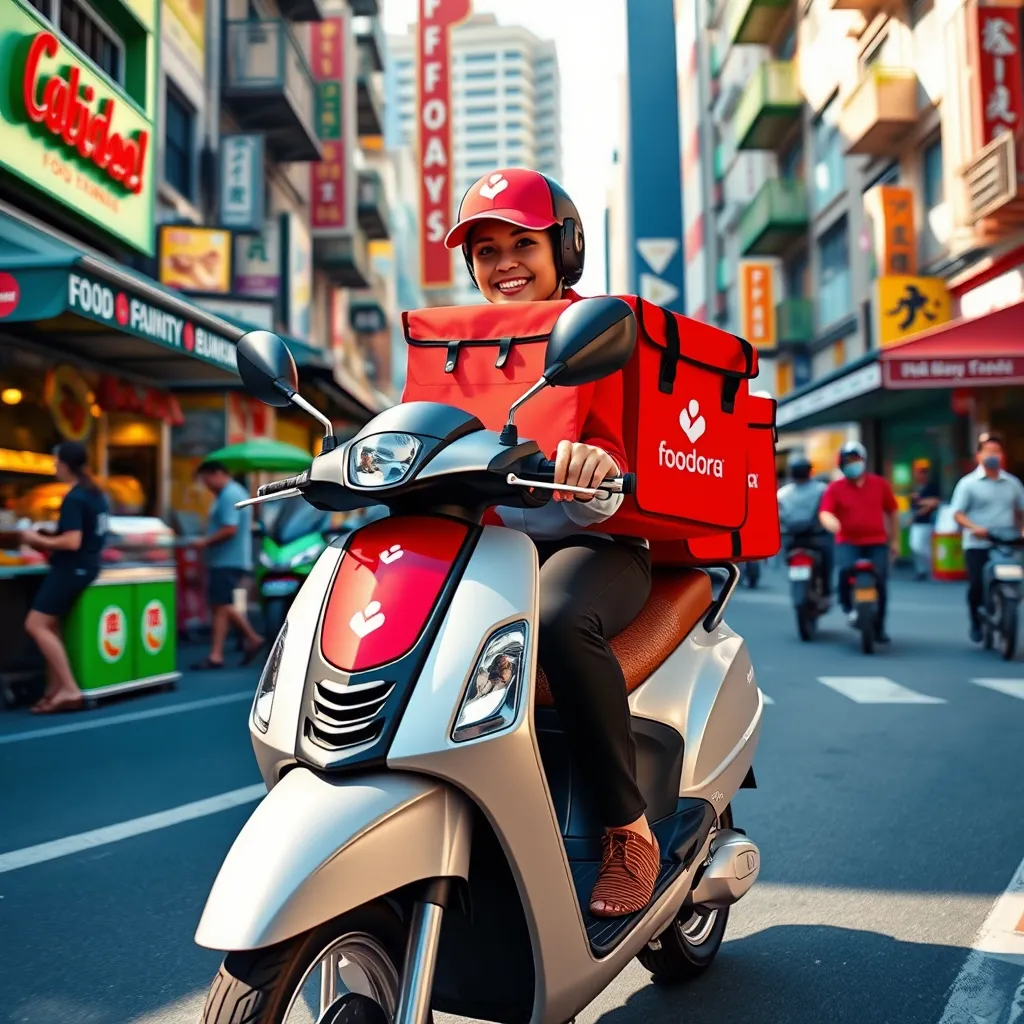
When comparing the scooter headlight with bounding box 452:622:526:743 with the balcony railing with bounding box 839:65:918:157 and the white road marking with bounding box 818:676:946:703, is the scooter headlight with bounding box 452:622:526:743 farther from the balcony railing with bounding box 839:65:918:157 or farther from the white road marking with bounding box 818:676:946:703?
the balcony railing with bounding box 839:65:918:157

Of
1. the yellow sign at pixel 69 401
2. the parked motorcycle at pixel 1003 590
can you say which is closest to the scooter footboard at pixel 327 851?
the parked motorcycle at pixel 1003 590

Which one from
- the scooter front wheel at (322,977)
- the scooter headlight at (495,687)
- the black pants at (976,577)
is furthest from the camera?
the black pants at (976,577)

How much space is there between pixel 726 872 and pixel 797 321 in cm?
2982

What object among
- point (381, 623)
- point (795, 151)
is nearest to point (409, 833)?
point (381, 623)

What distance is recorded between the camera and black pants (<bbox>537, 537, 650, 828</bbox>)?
7.26ft

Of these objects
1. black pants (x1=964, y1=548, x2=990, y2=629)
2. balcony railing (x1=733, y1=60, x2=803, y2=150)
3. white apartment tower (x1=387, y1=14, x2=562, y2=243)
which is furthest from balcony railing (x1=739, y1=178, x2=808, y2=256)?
white apartment tower (x1=387, y1=14, x2=562, y2=243)

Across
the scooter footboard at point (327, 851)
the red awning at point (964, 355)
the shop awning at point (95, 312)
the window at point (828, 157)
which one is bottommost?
the scooter footboard at point (327, 851)

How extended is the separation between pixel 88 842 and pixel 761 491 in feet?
9.65

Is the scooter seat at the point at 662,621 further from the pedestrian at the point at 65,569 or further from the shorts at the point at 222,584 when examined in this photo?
the shorts at the point at 222,584

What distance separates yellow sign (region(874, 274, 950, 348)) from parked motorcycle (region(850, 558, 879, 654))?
43.0 ft

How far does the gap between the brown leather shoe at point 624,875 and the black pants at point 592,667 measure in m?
0.05

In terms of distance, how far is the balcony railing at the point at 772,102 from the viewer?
30.8 m

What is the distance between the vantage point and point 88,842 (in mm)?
4445

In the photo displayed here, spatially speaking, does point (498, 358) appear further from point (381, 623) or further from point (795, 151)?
point (795, 151)
